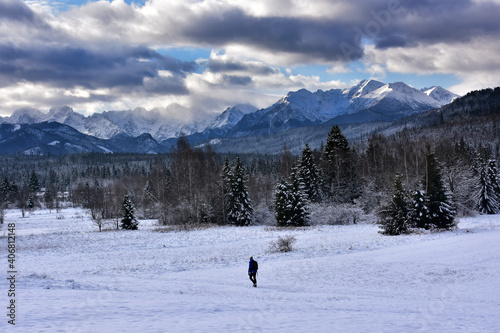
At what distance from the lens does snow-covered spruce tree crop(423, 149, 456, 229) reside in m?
37.8

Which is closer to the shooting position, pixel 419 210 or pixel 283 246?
pixel 283 246

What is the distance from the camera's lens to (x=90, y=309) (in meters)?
12.0

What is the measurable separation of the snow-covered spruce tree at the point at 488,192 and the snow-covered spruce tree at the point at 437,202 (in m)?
22.0

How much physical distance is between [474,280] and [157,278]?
17247mm

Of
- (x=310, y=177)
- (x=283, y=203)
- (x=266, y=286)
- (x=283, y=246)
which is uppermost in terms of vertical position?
(x=310, y=177)

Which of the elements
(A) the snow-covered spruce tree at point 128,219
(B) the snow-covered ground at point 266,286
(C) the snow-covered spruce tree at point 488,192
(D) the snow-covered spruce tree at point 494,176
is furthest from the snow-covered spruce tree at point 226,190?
(D) the snow-covered spruce tree at point 494,176

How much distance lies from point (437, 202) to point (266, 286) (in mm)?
27793

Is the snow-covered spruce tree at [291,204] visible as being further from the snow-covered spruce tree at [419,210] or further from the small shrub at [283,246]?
the small shrub at [283,246]

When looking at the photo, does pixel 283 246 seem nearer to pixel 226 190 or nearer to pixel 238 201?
pixel 238 201

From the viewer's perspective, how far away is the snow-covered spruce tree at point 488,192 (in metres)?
55.2

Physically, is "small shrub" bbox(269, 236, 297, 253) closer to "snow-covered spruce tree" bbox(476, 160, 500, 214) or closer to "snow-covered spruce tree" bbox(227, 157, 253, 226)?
"snow-covered spruce tree" bbox(227, 157, 253, 226)

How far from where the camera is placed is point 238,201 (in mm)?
53688

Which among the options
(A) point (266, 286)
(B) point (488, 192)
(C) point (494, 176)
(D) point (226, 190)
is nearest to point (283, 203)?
(D) point (226, 190)

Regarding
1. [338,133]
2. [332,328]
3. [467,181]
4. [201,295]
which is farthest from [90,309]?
[467,181]
